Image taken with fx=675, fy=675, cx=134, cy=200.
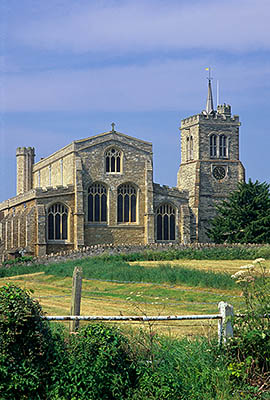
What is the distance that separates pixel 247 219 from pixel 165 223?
303 inches

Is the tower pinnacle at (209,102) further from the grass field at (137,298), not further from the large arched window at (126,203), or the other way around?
the grass field at (137,298)

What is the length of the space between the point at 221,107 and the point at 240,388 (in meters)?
56.6

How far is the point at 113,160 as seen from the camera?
173 feet

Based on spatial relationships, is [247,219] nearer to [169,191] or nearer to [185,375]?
[169,191]

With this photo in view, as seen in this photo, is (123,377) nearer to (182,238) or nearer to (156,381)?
(156,381)

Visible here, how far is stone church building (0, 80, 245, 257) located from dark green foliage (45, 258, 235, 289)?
49.4 feet

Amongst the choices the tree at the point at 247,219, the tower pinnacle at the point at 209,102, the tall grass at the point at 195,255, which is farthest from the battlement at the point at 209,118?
the tall grass at the point at 195,255

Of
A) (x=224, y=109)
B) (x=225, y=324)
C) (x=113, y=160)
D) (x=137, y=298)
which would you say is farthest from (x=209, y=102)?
(x=225, y=324)

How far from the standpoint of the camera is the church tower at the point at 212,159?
2297 inches

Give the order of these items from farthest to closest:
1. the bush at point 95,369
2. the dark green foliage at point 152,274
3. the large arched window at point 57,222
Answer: the large arched window at point 57,222 → the dark green foliage at point 152,274 → the bush at point 95,369

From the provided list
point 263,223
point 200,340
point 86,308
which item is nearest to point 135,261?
point 263,223

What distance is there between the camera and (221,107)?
214 feet

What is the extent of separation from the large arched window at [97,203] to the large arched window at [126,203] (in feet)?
3.80

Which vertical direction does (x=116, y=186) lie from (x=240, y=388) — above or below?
above
